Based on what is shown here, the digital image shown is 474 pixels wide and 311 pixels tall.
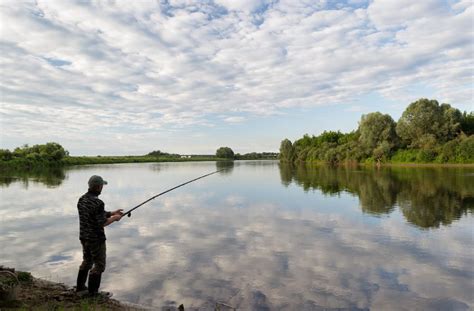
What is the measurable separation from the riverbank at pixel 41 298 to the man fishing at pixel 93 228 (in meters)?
0.39

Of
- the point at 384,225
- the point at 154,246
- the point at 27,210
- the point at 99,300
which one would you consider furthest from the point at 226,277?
the point at 27,210

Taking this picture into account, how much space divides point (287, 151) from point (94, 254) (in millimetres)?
123437

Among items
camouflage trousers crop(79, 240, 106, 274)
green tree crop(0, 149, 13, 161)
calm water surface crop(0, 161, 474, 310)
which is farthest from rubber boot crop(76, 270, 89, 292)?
green tree crop(0, 149, 13, 161)

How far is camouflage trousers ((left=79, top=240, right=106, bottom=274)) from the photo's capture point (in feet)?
23.3

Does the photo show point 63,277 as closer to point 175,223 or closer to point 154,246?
point 154,246

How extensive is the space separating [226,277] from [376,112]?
78.6 metres

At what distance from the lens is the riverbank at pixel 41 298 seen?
5691mm

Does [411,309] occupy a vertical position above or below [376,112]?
below

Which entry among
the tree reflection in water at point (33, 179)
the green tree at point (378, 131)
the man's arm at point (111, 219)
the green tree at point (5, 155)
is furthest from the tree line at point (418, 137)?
the green tree at point (5, 155)

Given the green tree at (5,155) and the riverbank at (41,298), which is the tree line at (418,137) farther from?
the green tree at (5,155)

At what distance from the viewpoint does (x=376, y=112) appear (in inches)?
3123

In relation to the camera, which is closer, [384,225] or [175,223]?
[384,225]

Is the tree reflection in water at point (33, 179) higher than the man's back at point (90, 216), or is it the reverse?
the man's back at point (90, 216)

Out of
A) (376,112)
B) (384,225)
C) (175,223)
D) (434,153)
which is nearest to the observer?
(384,225)
